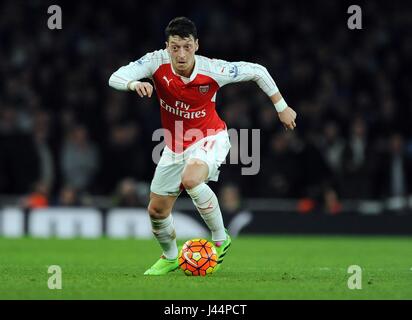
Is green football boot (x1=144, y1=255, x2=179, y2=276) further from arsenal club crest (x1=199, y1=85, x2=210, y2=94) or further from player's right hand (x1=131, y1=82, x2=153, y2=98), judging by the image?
player's right hand (x1=131, y1=82, x2=153, y2=98)

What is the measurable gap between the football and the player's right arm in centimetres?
157

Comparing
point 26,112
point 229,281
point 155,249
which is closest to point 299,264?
point 229,281

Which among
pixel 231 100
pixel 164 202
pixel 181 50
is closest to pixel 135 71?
pixel 181 50

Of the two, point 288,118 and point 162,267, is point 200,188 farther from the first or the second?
point 288,118

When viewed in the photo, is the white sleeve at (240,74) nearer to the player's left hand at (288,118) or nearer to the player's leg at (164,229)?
the player's left hand at (288,118)

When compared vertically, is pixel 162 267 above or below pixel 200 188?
below

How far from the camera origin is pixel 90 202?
16469 millimetres

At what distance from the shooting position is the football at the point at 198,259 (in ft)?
29.0

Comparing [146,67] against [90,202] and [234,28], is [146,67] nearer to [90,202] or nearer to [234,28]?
[90,202]

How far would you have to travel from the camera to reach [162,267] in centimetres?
905

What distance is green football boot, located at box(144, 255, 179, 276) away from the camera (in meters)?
8.95

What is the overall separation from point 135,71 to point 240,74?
3.24 ft

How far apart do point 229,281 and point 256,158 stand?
24.5ft

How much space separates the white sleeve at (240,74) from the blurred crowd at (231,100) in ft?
22.9
